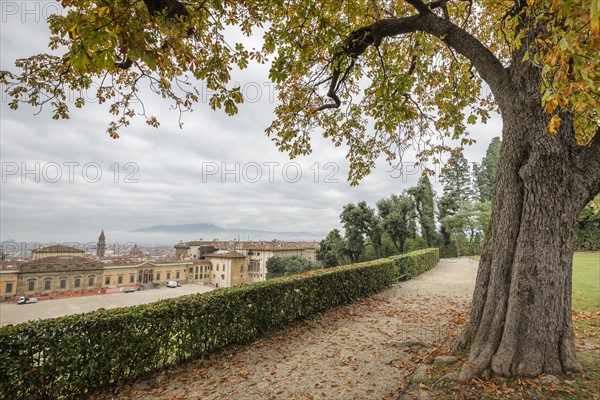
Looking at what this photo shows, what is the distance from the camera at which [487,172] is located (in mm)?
43250

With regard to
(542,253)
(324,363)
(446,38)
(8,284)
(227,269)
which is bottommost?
(227,269)

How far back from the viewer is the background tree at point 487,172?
42000 millimetres

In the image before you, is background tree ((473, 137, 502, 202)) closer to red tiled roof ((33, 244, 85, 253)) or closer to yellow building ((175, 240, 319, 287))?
yellow building ((175, 240, 319, 287))

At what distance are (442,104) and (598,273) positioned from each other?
42.2 ft

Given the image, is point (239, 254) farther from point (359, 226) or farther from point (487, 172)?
point (487, 172)

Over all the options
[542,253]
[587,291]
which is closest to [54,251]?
[542,253]

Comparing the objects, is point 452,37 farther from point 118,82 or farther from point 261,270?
point 261,270

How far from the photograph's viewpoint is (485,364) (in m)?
3.59

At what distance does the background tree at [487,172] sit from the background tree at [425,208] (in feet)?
51.1

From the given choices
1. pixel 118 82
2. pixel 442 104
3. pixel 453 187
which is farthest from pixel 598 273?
pixel 453 187

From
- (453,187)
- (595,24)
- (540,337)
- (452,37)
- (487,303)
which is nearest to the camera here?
(595,24)

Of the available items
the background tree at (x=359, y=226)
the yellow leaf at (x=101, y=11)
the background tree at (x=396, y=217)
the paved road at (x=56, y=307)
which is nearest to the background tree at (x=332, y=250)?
the background tree at (x=359, y=226)

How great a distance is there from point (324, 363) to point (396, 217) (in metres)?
26.5

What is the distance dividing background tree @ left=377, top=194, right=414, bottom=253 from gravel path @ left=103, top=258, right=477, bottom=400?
22340 mm
